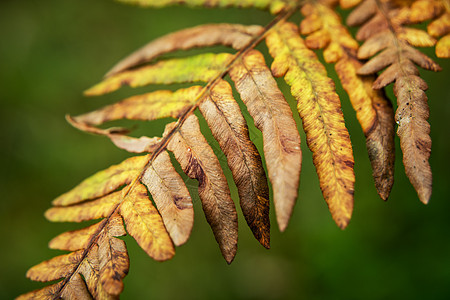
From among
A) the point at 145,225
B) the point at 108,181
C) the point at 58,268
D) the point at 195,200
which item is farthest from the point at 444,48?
the point at 195,200

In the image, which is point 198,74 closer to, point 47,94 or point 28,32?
point 47,94

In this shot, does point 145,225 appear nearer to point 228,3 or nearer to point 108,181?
point 108,181

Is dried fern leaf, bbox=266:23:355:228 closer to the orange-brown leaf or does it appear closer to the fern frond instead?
the fern frond

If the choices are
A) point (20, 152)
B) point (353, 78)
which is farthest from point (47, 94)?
point (353, 78)

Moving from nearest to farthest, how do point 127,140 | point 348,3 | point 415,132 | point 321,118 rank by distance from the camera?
point 415,132
point 321,118
point 127,140
point 348,3

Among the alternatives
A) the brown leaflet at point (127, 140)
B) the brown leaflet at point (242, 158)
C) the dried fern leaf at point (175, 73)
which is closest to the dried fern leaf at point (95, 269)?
the brown leaflet at point (127, 140)

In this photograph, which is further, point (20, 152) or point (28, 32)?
point (28, 32)
